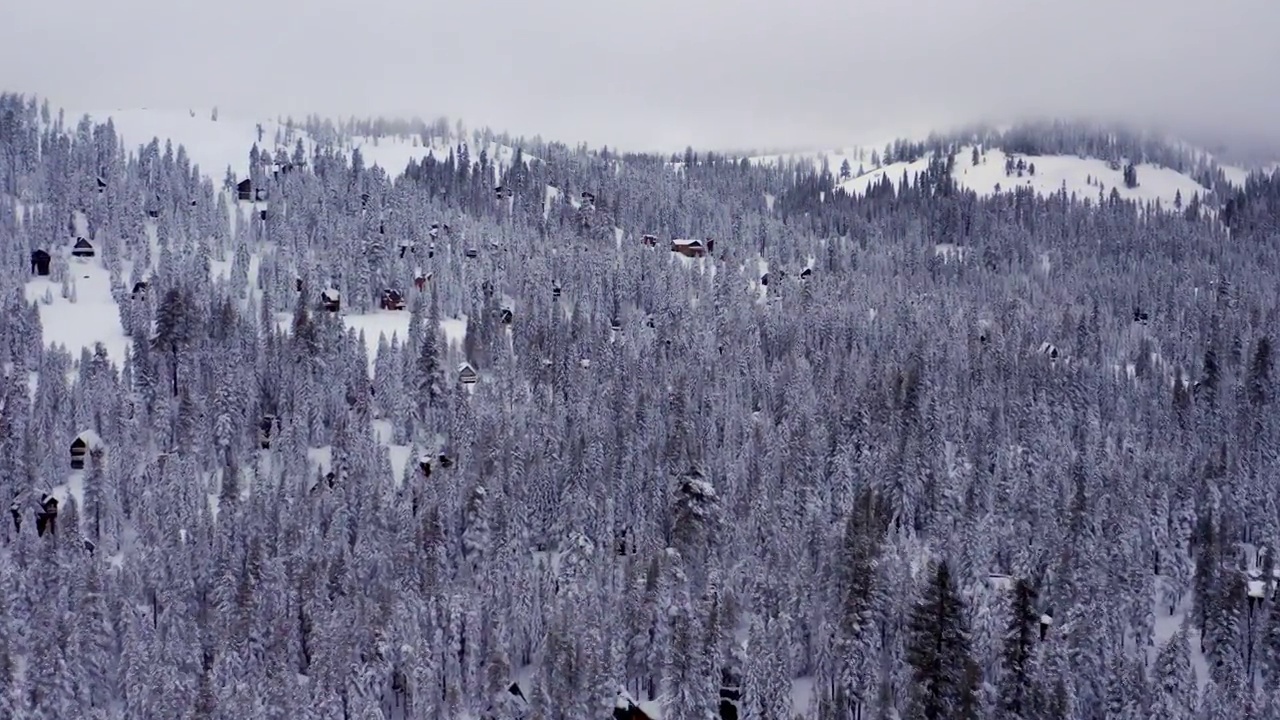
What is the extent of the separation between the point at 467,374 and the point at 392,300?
32900mm

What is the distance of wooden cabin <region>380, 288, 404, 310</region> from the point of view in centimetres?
15700

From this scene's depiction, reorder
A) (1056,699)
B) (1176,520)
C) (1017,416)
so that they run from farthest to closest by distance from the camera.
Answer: (1017,416), (1176,520), (1056,699)

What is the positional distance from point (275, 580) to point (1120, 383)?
10612 cm

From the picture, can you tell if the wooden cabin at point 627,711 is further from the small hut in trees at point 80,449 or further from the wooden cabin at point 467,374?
the small hut in trees at point 80,449

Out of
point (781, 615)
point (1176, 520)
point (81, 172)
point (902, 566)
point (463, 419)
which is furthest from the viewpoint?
point (81, 172)

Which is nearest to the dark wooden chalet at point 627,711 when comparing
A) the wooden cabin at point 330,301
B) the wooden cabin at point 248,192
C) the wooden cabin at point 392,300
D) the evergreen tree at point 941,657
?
the evergreen tree at point 941,657

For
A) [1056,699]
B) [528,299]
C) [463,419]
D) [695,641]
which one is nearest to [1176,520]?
[1056,699]

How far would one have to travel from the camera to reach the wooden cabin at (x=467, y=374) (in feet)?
424

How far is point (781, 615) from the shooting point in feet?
263

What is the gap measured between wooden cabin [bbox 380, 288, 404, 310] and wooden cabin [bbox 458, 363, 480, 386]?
3078 centimetres

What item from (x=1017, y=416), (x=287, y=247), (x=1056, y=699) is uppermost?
(x=287, y=247)

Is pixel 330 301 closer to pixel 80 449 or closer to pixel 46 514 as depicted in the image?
pixel 80 449

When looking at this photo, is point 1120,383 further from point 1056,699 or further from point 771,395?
point 1056,699

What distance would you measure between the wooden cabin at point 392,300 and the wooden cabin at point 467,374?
3078 cm
